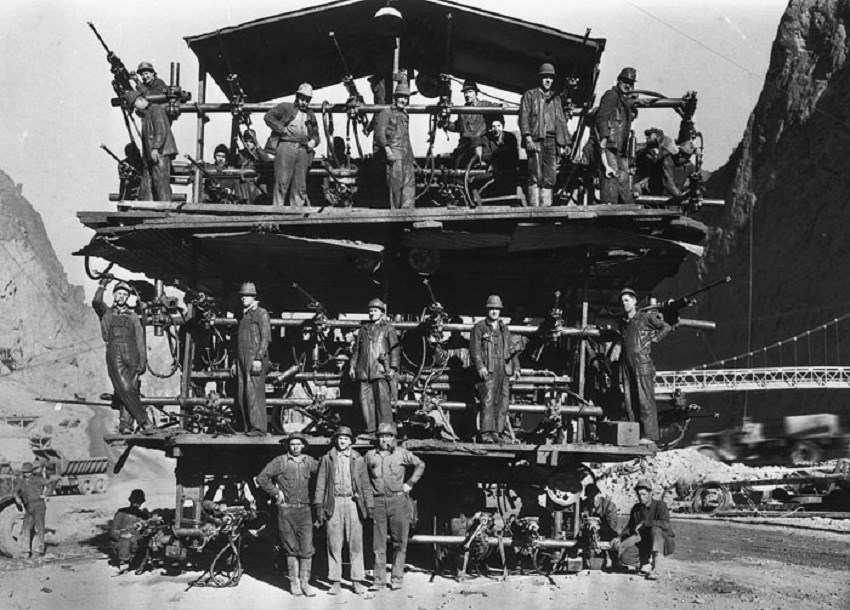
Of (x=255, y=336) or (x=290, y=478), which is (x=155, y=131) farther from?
(x=290, y=478)

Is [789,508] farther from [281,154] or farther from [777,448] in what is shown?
[281,154]

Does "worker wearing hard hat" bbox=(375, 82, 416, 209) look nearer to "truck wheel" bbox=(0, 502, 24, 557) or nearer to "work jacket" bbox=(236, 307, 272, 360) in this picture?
"work jacket" bbox=(236, 307, 272, 360)

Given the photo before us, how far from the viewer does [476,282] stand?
685 inches

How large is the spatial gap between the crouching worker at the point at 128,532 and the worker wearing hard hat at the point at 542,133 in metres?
7.52

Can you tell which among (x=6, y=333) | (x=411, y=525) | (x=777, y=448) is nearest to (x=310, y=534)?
(x=411, y=525)

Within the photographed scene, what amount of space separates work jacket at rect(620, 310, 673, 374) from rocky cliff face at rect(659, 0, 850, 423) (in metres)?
45.9

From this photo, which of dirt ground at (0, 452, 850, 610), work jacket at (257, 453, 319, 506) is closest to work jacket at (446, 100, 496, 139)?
work jacket at (257, 453, 319, 506)

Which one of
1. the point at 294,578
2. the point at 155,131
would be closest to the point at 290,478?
the point at 294,578

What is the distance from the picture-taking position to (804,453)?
37.4 metres

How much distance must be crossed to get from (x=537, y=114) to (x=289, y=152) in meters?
3.77

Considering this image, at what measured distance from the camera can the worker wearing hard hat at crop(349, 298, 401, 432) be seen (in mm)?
13156

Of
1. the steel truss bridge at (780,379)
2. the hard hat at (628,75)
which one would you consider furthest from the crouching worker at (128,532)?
the steel truss bridge at (780,379)

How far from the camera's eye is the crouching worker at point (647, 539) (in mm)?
13852

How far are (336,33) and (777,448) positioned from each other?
29686 millimetres
